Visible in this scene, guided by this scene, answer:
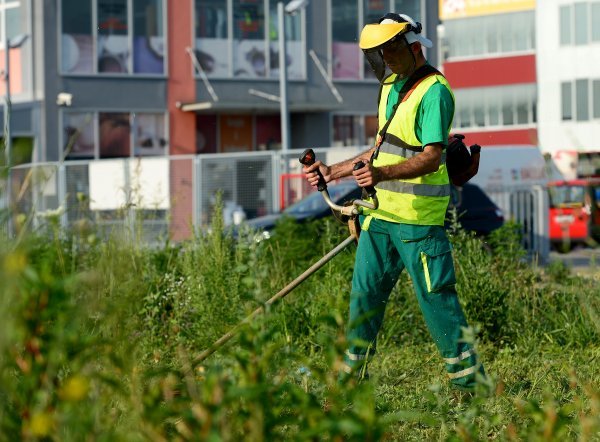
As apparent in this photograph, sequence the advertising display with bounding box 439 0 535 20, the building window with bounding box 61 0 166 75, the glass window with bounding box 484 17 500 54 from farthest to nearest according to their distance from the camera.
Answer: the glass window with bounding box 484 17 500 54, the advertising display with bounding box 439 0 535 20, the building window with bounding box 61 0 166 75

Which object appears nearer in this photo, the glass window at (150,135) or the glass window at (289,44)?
the glass window at (150,135)

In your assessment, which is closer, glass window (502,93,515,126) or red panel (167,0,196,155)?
red panel (167,0,196,155)

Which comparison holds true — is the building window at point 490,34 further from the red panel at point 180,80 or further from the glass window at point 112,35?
the glass window at point 112,35

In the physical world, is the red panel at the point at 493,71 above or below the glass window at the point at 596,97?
above

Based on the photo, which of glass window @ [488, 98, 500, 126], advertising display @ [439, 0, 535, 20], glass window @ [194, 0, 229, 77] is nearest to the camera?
glass window @ [194, 0, 229, 77]

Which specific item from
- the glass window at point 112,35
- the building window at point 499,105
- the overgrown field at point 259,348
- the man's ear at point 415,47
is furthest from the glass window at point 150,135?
the man's ear at point 415,47

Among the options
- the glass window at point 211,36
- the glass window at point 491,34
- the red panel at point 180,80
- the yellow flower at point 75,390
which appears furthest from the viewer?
the glass window at point 491,34

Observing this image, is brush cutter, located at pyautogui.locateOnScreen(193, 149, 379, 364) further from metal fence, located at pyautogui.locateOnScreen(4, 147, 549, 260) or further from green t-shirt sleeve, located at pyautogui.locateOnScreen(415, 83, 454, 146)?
metal fence, located at pyautogui.locateOnScreen(4, 147, 549, 260)

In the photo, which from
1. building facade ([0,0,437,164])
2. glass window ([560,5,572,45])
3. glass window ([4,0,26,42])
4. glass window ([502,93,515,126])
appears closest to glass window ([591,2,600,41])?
glass window ([560,5,572,45])

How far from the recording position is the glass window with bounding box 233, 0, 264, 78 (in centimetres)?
3700

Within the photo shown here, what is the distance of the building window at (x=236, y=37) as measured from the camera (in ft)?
121

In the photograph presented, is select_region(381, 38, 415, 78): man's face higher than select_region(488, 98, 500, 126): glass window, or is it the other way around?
select_region(488, 98, 500, 126): glass window

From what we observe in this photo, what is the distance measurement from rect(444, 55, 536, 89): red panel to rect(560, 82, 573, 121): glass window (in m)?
1.45

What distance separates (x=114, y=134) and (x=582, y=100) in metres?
22.3
